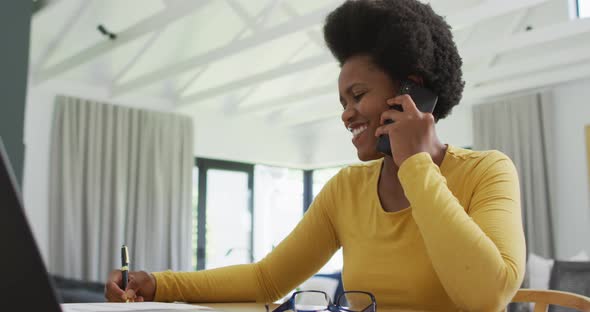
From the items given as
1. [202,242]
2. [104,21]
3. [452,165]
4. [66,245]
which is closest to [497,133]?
[202,242]

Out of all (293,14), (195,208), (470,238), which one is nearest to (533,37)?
(293,14)

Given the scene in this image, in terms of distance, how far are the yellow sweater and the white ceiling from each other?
9.02 feet

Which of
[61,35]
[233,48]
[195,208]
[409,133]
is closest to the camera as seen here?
[409,133]

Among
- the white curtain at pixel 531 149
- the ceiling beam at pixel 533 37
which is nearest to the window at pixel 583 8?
the white curtain at pixel 531 149

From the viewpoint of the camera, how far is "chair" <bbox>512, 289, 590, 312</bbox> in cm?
95

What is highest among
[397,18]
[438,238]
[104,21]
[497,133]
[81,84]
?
[104,21]

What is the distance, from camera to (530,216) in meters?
5.33

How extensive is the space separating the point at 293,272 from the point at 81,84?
5.00 meters

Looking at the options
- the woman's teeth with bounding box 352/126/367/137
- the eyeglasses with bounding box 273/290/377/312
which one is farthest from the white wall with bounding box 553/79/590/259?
the eyeglasses with bounding box 273/290/377/312

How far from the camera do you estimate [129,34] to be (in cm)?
428

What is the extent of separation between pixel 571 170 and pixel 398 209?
484 centimetres

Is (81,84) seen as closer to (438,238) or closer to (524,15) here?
(524,15)

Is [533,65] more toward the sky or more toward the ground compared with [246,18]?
more toward the ground

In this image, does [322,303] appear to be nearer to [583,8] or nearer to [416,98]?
[416,98]
